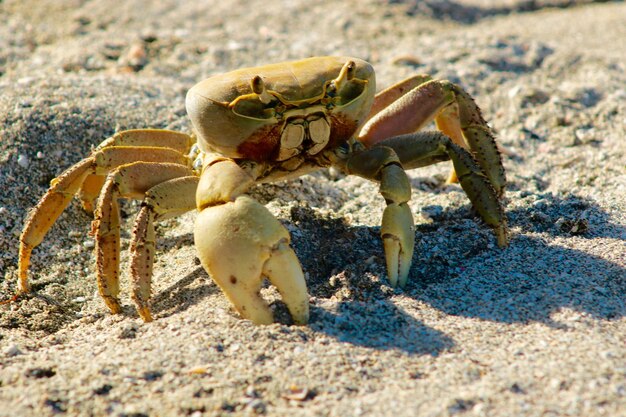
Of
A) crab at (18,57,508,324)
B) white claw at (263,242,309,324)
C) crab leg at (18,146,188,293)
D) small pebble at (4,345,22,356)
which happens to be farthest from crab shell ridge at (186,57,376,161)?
small pebble at (4,345,22,356)

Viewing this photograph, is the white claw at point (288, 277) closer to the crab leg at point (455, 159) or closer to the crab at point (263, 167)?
the crab at point (263, 167)

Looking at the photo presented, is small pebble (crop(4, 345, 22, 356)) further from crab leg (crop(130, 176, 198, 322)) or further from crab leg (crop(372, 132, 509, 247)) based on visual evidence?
crab leg (crop(372, 132, 509, 247))

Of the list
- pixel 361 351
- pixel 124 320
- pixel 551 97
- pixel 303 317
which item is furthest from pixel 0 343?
pixel 551 97

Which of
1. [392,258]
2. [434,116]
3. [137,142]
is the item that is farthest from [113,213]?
[434,116]

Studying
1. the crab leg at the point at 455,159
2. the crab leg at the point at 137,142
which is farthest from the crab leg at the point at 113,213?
the crab leg at the point at 455,159

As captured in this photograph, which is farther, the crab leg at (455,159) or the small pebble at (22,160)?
the small pebble at (22,160)

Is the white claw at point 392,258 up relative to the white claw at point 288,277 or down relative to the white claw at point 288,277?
down

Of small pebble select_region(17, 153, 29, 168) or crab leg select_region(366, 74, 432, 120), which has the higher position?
crab leg select_region(366, 74, 432, 120)

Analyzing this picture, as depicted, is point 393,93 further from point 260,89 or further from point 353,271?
point 353,271
